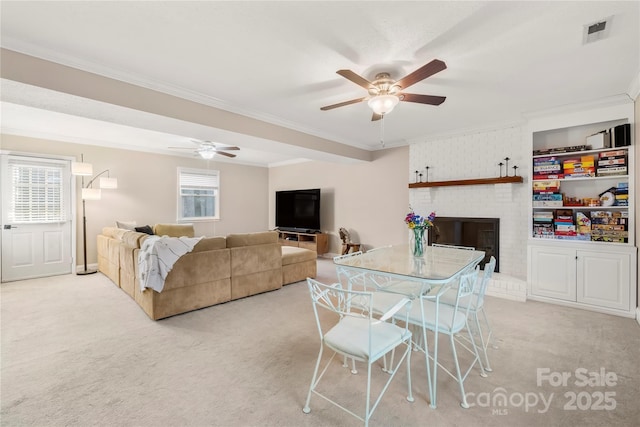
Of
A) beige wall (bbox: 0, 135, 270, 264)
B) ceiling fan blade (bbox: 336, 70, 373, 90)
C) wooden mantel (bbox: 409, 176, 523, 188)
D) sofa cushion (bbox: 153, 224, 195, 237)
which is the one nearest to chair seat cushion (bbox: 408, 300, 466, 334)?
ceiling fan blade (bbox: 336, 70, 373, 90)

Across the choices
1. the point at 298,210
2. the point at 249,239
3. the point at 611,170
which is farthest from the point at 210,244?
the point at 611,170

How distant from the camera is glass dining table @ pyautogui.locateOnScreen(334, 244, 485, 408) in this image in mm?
1815

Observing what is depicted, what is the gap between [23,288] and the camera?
421 centimetres

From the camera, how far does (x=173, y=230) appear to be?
6.03 meters

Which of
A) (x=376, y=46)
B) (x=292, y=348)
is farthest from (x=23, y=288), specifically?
(x=376, y=46)

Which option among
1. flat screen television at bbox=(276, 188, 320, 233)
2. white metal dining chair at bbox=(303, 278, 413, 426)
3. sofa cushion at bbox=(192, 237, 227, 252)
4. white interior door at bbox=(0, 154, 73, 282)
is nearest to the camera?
white metal dining chair at bbox=(303, 278, 413, 426)

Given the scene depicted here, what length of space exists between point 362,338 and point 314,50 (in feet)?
7.10

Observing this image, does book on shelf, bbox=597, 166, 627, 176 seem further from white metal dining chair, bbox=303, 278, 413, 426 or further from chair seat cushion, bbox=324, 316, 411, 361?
chair seat cushion, bbox=324, 316, 411, 361

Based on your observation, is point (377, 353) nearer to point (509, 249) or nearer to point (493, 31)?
point (493, 31)

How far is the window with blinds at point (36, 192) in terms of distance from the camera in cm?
468

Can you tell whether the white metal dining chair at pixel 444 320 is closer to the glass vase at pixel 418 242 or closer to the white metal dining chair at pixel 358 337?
the white metal dining chair at pixel 358 337

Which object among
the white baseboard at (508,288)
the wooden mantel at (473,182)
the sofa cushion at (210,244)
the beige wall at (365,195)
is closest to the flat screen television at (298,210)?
the beige wall at (365,195)

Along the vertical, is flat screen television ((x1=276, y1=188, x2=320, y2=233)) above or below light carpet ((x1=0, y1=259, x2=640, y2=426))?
above

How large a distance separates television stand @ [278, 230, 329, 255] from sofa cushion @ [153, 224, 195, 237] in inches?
79.3
